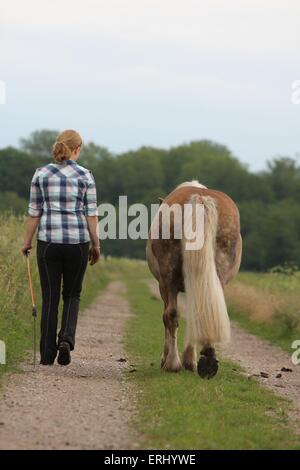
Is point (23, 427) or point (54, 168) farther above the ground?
point (54, 168)

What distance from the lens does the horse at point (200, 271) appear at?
10.2 m

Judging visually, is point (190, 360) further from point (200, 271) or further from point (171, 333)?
point (200, 271)

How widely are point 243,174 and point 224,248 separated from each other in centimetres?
11378

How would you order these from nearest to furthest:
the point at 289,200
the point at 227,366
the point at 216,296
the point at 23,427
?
the point at 23,427 < the point at 216,296 < the point at 227,366 < the point at 289,200

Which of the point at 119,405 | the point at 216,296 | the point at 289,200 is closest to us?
the point at 119,405

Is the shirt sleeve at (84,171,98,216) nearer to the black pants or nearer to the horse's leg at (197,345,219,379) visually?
the black pants

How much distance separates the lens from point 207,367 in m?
10.4

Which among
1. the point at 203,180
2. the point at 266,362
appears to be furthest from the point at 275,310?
the point at 203,180

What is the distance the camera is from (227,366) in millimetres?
12625

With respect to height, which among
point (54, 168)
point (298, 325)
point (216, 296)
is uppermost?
point (54, 168)

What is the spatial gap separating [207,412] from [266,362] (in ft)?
20.2

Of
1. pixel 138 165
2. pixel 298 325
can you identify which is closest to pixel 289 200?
pixel 138 165
